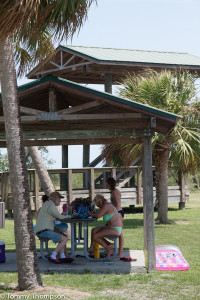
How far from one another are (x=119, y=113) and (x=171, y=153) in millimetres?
8413

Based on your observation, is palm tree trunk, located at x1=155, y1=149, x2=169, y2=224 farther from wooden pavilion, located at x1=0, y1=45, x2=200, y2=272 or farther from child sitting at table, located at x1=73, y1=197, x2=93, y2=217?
child sitting at table, located at x1=73, y1=197, x2=93, y2=217

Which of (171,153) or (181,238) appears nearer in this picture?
(181,238)

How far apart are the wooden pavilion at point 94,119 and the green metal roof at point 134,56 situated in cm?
1055

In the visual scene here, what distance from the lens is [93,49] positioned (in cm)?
2341

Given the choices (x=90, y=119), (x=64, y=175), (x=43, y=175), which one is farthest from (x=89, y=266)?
(x=64, y=175)

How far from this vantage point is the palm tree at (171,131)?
54.6ft

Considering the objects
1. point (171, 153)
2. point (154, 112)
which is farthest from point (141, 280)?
point (171, 153)

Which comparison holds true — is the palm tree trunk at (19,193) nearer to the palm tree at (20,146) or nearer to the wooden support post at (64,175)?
the palm tree at (20,146)

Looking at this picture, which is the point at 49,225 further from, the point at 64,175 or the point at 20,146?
the point at 64,175

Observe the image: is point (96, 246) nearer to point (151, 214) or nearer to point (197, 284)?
point (151, 214)

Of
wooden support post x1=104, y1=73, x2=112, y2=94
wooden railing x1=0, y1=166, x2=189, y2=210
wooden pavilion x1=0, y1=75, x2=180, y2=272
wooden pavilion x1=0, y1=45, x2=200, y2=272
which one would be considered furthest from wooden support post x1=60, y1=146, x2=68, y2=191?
wooden pavilion x1=0, y1=75, x2=180, y2=272

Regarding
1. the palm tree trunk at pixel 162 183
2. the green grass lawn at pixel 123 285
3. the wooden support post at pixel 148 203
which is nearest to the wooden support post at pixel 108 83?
the palm tree trunk at pixel 162 183

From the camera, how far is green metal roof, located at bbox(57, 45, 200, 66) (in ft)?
69.1

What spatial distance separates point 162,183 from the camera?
17.8 m
